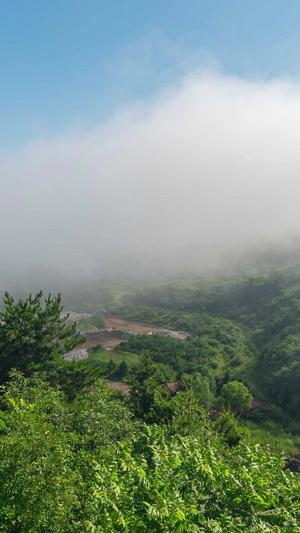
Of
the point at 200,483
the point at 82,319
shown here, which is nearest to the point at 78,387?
the point at 200,483

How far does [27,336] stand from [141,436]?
62.6 feet

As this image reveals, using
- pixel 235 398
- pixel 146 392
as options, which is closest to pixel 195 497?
pixel 146 392

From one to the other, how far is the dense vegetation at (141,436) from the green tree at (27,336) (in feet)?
0.32

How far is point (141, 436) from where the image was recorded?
486 inches

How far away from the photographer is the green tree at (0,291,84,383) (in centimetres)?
2778

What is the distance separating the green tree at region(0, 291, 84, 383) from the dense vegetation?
0.10 metres

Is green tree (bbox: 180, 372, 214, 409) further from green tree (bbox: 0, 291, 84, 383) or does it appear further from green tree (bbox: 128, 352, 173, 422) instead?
green tree (bbox: 0, 291, 84, 383)

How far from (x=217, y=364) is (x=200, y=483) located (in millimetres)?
60235

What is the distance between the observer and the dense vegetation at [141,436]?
8.80 meters

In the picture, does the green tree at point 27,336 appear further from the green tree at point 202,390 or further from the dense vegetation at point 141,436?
the green tree at point 202,390

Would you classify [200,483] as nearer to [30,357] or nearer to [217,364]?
[30,357]

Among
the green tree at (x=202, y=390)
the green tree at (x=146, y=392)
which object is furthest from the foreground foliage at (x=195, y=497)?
the green tree at (x=202, y=390)

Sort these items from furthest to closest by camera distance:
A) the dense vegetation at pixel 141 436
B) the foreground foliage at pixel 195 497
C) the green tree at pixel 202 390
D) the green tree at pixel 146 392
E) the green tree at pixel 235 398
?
the green tree at pixel 235 398 → the green tree at pixel 202 390 → the green tree at pixel 146 392 → the dense vegetation at pixel 141 436 → the foreground foliage at pixel 195 497

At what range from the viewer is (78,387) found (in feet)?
92.0
